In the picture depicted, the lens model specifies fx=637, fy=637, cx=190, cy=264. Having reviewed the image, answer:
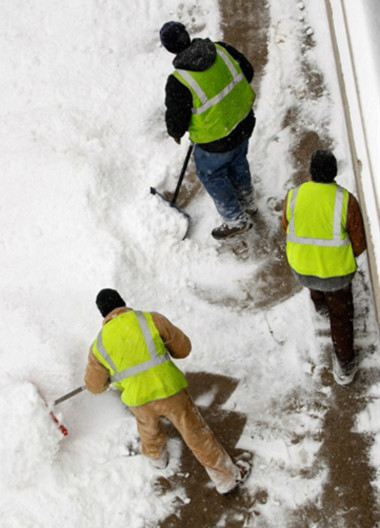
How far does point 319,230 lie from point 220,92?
49.9 inches

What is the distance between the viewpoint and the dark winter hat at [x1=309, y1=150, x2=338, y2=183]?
3891 millimetres

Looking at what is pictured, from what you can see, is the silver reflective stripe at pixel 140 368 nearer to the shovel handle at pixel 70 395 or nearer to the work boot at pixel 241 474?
the shovel handle at pixel 70 395

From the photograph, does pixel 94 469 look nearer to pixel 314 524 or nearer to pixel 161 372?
pixel 161 372

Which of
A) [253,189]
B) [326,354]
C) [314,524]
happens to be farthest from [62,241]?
[314,524]

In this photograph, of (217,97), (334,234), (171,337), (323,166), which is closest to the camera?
(323,166)

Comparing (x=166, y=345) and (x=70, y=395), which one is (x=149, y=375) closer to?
(x=166, y=345)

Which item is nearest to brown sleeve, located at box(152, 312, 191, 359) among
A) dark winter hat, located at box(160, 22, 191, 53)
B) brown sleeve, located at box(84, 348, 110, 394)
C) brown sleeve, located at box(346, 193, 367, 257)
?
brown sleeve, located at box(84, 348, 110, 394)

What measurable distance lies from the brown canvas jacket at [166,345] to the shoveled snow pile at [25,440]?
22.2 inches

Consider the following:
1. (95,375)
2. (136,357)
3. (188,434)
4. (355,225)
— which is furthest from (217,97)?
(188,434)

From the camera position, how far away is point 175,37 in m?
4.38

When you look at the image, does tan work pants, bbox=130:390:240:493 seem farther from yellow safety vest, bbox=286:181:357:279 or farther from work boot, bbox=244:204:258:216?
work boot, bbox=244:204:258:216

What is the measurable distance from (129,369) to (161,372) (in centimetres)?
21

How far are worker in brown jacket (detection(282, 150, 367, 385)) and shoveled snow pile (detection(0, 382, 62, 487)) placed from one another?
2.11m

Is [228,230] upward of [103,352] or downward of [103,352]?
downward
